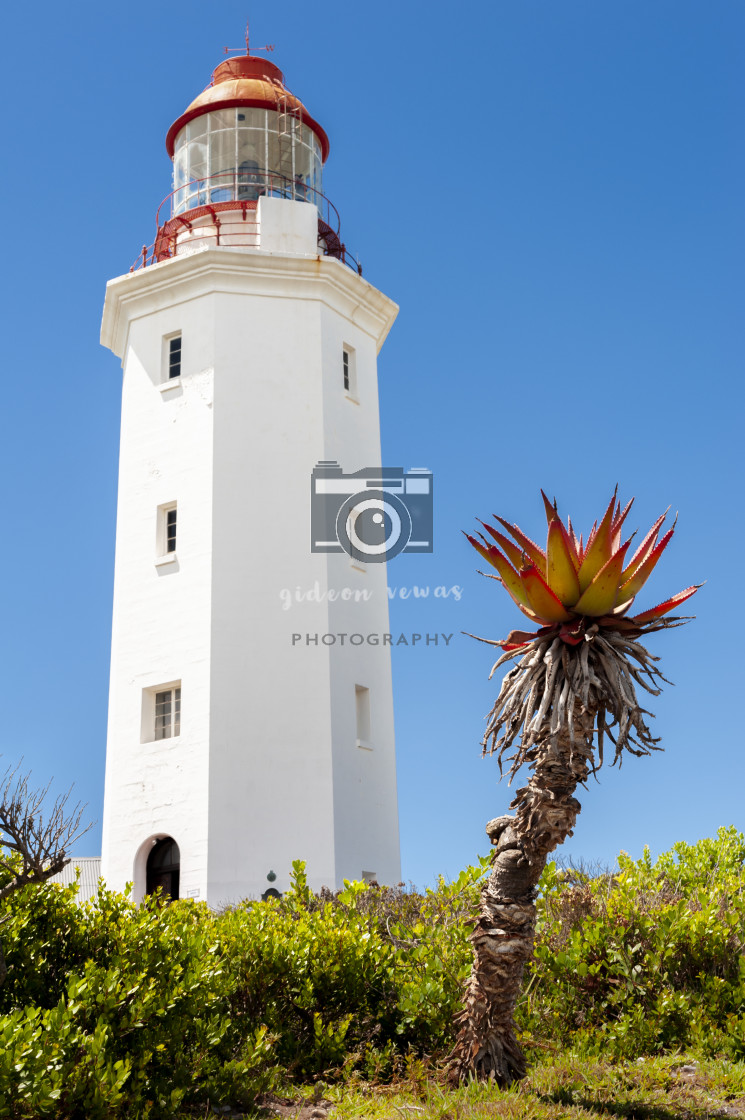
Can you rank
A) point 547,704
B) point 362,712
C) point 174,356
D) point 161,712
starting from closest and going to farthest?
point 547,704
point 161,712
point 362,712
point 174,356

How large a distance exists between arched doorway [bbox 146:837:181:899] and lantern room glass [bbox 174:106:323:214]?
14464mm

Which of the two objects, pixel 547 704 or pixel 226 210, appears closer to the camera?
pixel 547 704

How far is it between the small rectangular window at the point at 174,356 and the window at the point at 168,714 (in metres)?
7.00

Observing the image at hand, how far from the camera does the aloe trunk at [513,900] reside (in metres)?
7.24

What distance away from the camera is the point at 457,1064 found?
7.80 m

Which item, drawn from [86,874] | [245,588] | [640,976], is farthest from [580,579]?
[86,874]

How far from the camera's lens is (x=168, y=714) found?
70.0ft

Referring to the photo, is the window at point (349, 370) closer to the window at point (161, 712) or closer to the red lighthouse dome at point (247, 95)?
the red lighthouse dome at point (247, 95)

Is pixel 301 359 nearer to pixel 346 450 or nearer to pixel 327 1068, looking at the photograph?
pixel 346 450

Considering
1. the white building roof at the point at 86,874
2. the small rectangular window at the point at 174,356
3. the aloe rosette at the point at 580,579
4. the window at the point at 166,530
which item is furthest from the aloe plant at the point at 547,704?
the white building roof at the point at 86,874

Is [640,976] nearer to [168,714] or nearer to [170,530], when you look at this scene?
[168,714]

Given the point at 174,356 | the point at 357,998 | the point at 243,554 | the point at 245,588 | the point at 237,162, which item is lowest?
the point at 357,998

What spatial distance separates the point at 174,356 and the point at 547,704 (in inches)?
728

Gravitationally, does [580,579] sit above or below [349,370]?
below
